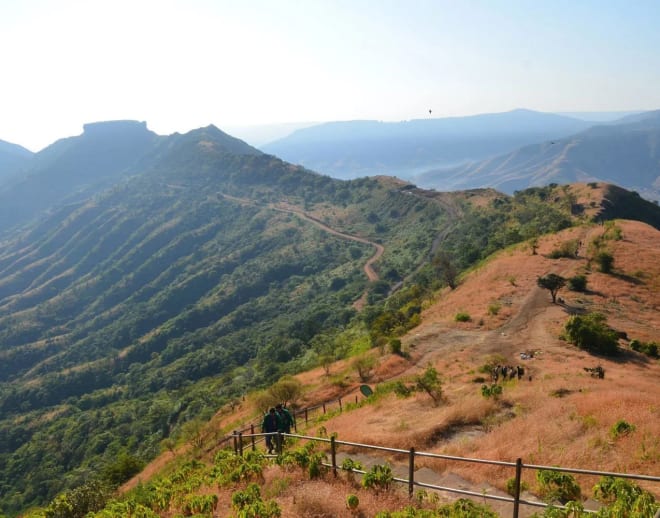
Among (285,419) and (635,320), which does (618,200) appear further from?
(285,419)

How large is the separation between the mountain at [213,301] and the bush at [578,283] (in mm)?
13930

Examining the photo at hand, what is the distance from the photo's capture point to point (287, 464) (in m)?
13.1

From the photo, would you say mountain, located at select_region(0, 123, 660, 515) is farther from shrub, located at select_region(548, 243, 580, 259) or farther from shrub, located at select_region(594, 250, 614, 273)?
shrub, located at select_region(594, 250, 614, 273)

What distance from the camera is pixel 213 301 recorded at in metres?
123

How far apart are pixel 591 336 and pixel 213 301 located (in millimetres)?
110562

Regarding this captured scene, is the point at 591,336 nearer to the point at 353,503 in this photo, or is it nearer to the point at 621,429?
the point at 621,429

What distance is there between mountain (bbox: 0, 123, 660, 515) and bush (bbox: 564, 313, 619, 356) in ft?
46.3

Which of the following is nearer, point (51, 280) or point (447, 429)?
point (447, 429)

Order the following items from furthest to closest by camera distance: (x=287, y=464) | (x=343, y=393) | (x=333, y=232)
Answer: (x=333, y=232) < (x=343, y=393) < (x=287, y=464)

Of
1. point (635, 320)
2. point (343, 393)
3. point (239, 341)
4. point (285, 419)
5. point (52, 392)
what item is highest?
point (285, 419)

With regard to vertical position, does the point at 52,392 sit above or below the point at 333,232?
below

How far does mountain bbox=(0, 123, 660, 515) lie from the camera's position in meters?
62.0

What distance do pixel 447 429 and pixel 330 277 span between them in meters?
93.3

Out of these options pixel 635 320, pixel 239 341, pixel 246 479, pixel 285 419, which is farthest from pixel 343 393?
pixel 239 341
